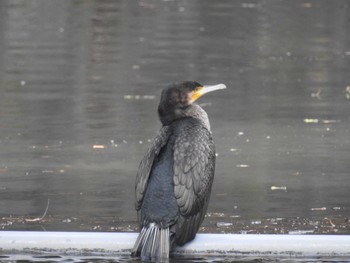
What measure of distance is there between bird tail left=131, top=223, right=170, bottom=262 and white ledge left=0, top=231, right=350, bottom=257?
0.26 ft

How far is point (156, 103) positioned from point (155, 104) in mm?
28

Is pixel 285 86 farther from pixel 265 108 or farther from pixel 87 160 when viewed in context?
pixel 87 160

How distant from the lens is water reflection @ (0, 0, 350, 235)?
30.2ft

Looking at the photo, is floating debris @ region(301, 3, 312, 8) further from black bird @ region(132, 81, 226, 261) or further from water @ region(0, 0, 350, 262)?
black bird @ region(132, 81, 226, 261)

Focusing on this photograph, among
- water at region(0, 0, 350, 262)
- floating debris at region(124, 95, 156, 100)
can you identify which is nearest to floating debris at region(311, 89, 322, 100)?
water at region(0, 0, 350, 262)

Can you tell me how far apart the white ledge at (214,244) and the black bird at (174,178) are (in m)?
0.14

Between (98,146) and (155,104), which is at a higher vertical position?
(98,146)

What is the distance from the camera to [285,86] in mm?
14633

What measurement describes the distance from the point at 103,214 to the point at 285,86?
6285 millimetres

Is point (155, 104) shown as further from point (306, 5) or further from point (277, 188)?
point (306, 5)

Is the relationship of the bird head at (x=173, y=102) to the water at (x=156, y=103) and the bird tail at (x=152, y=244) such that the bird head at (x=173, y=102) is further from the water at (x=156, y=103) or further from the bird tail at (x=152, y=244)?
the water at (x=156, y=103)

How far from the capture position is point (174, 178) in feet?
23.0

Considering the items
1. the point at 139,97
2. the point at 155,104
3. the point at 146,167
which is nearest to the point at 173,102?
the point at 146,167

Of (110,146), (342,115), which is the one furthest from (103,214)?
(342,115)
